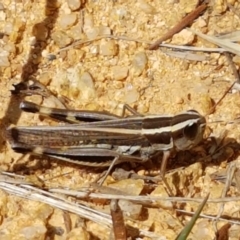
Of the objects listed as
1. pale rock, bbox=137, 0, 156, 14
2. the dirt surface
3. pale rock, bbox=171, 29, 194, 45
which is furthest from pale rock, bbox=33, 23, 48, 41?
pale rock, bbox=171, 29, 194, 45

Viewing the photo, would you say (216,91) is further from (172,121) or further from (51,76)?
(51,76)

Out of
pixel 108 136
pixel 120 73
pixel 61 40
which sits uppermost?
pixel 61 40

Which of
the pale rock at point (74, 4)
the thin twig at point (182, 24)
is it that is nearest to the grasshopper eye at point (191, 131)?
the thin twig at point (182, 24)

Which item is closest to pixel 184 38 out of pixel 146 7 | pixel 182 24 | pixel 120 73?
pixel 182 24

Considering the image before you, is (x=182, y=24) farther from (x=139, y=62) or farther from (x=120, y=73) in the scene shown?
(x=120, y=73)

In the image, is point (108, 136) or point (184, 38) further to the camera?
point (184, 38)

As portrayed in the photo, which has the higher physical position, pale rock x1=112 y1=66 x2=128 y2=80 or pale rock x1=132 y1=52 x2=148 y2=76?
pale rock x1=132 y1=52 x2=148 y2=76

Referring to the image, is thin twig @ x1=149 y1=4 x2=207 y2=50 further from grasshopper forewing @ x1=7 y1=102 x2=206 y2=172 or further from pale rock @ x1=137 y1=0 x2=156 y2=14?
grasshopper forewing @ x1=7 y1=102 x2=206 y2=172
